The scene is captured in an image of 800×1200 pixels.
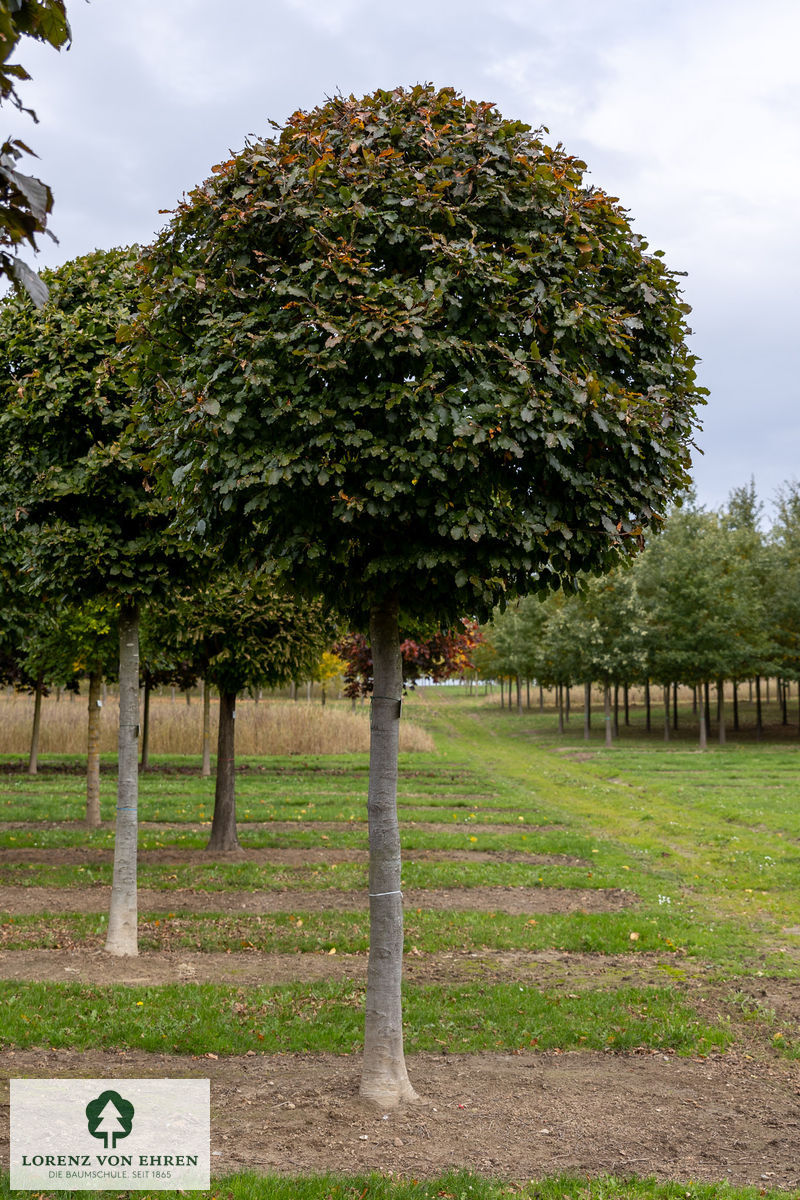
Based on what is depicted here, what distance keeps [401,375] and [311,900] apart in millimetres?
7058

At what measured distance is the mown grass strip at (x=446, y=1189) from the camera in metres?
4.09

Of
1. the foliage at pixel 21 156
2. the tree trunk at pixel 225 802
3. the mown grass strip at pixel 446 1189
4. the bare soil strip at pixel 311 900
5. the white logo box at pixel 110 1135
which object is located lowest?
the bare soil strip at pixel 311 900

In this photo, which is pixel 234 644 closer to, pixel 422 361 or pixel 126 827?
pixel 126 827

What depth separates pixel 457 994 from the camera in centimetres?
714

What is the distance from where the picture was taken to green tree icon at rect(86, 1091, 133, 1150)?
448 centimetres

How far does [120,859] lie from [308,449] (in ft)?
17.0

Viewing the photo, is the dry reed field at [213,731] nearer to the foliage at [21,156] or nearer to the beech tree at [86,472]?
the beech tree at [86,472]

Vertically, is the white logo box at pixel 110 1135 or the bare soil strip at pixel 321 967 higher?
the white logo box at pixel 110 1135

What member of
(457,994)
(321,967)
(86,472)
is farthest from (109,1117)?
(86,472)

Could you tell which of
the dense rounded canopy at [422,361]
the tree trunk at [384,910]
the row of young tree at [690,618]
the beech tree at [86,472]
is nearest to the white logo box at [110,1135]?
the tree trunk at [384,910]

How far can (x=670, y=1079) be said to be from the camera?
225 inches

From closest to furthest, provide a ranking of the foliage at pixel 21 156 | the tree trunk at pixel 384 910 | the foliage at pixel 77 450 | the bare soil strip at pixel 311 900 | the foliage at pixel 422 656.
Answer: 1. the foliage at pixel 21 156
2. the tree trunk at pixel 384 910
3. the foliage at pixel 77 450
4. the bare soil strip at pixel 311 900
5. the foliage at pixel 422 656

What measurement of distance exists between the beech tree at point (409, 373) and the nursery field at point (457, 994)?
2.42ft

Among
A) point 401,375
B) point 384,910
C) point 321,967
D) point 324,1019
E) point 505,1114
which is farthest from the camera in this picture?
point 321,967
